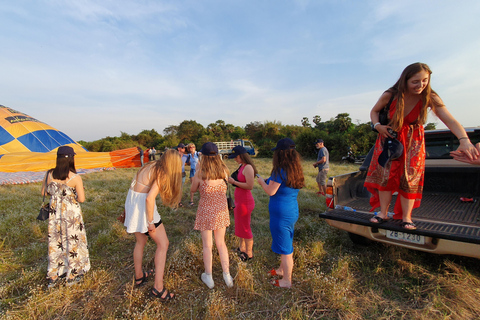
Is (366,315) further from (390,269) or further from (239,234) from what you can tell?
(239,234)

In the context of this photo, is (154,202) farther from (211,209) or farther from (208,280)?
(208,280)

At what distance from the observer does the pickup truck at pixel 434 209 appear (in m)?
2.37

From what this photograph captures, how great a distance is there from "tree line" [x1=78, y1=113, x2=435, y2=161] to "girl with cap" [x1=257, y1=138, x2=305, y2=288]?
17.5 metres

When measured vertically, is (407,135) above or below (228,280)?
above

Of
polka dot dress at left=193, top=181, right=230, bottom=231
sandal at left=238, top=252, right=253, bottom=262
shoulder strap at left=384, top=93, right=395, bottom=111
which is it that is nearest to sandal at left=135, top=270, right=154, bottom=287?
polka dot dress at left=193, top=181, right=230, bottom=231

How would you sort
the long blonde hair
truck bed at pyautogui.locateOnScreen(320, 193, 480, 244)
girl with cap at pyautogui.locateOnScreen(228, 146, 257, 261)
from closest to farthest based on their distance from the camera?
1. truck bed at pyautogui.locateOnScreen(320, 193, 480, 244)
2. the long blonde hair
3. girl with cap at pyautogui.locateOnScreen(228, 146, 257, 261)

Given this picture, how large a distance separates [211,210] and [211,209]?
Answer: 0.04ft

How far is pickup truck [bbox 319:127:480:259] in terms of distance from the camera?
237 centimetres

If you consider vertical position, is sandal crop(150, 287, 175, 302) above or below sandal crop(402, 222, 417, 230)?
below

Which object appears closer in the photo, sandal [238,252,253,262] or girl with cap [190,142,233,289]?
girl with cap [190,142,233,289]

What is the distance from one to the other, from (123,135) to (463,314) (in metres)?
46.6

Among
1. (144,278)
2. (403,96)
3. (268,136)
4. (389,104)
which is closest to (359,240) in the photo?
(389,104)

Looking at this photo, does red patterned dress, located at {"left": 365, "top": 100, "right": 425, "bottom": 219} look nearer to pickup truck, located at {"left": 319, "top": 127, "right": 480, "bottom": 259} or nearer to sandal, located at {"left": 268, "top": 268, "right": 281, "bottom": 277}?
pickup truck, located at {"left": 319, "top": 127, "right": 480, "bottom": 259}

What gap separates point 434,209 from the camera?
345 centimetres
